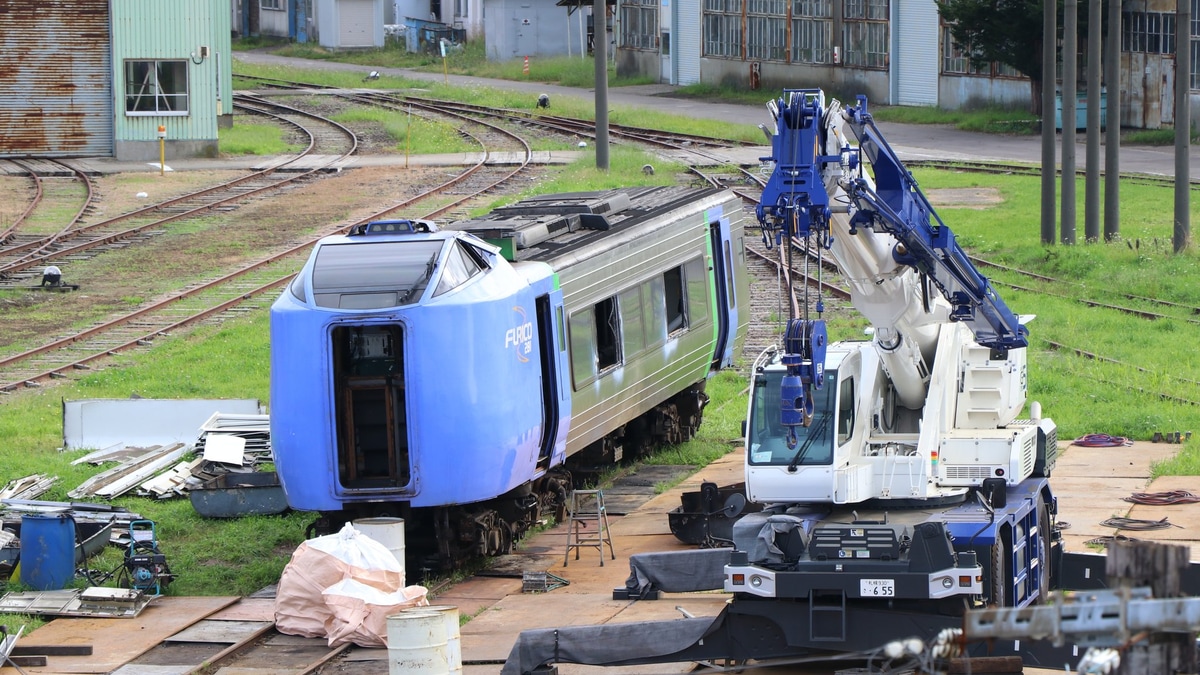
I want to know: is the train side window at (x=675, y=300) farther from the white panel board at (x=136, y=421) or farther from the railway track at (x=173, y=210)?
the railway track at (x=173, y=210)

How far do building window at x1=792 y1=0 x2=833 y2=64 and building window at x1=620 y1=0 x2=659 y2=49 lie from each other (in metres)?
7.69

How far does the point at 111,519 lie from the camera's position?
1700cm

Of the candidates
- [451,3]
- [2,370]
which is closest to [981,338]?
[2,370]

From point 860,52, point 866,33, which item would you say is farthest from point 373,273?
point 860,52

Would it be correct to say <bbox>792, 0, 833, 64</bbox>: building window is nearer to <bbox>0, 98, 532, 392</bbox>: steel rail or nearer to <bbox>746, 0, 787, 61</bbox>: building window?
<bbox>746, 0, 787, 61</bbox>: building window

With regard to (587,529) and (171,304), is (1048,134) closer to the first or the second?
(171,304)

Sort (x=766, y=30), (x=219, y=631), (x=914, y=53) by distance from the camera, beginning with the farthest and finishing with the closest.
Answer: (x=766, y=30), (x=914, y=53), (x=219, y=631)

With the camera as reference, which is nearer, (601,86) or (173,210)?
(601,86)

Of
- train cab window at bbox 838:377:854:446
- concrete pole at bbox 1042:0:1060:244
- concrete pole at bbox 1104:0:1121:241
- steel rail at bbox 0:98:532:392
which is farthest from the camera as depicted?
concrete pole at bbox 1104:0:1121:241

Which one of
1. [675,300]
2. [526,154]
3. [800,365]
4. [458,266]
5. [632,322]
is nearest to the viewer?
[800,365]

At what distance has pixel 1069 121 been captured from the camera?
31781 millimetres

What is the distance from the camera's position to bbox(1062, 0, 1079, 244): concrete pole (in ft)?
103

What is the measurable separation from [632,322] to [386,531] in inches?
208

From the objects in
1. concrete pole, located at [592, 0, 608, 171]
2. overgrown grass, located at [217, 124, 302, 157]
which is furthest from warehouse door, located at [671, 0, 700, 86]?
concrete pole, located at [592, 0, 608, 171]
